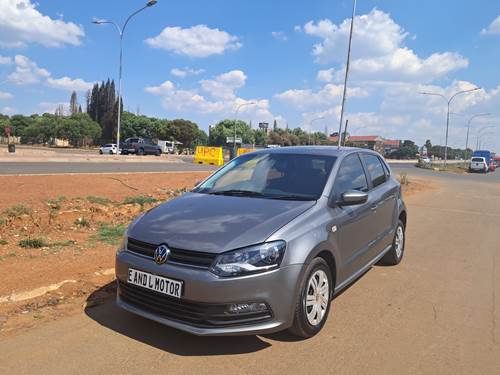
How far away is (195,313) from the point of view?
331cm

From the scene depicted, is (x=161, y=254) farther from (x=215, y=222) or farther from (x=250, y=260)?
(x=250, y=260)

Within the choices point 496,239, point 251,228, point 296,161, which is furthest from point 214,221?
point 496,239

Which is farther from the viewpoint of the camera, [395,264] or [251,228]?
[395,264]

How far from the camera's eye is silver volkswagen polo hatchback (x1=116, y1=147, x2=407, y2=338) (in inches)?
129

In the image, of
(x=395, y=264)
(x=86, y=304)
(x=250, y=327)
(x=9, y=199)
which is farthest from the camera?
(x=9, y=199)

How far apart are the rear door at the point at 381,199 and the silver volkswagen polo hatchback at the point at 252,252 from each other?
0.52m

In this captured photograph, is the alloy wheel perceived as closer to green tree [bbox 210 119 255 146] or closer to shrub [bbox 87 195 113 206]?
shrub [bbox 87 195 113 206]

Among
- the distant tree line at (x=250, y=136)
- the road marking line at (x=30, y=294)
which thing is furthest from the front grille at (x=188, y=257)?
the distant tree line at (x=250, y=136)

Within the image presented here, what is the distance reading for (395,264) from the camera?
247 inches

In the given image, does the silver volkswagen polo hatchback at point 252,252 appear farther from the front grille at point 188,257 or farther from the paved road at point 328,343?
the paved road at point 328,343

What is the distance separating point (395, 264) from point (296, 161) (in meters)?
2.56

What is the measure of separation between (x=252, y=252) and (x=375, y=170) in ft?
10.1

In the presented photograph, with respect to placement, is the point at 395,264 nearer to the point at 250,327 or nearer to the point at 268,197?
the point at 268,197

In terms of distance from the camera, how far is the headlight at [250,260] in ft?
10.6
